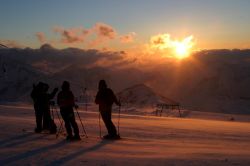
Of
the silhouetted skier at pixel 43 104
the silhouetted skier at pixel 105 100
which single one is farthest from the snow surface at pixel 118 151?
the silhouetted skier at pixel 43 104

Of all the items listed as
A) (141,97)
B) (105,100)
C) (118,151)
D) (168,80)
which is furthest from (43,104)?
(168,80)

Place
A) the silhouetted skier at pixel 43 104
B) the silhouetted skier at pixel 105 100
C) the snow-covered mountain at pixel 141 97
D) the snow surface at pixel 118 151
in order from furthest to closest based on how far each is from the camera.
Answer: the snow-covered mountain at pixel 141 97 < the silhouetted skier at pixel 43 104 < the silhouetted skier at pixel 105 100 < the snow surface at pixel 118 151

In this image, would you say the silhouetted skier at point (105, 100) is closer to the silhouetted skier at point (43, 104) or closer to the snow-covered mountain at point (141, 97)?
the silhouetted skier at point (43, 104)


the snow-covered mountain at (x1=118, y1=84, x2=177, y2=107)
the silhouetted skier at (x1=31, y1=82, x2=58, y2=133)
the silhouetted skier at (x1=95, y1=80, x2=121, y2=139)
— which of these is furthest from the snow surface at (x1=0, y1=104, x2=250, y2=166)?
the snow-covered mountain at (x1=118, y1=84, x2=177, y2=107)

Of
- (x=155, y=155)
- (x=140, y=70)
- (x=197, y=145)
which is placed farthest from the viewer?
(x=140, y=70)

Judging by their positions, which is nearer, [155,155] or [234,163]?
[234,163]

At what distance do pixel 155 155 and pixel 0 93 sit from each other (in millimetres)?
71146

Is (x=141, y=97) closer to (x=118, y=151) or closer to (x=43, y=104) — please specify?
(x=43, y=104)

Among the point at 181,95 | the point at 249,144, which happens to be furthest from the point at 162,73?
the point at 249,144

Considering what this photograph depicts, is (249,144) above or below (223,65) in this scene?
below

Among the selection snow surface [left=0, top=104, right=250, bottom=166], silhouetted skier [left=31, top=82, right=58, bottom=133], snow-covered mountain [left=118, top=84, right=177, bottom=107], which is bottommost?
snow surface [left=0, top=104, right=250, bottom=166]

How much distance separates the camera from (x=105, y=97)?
1603 cm

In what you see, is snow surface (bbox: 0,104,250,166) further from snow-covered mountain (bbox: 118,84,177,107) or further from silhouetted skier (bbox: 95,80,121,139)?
snow-covered mountain (bbox: 118,84,177,107)

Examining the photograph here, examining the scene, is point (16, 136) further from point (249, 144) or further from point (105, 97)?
point (249, 144)
